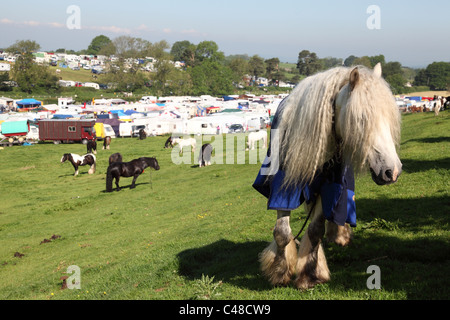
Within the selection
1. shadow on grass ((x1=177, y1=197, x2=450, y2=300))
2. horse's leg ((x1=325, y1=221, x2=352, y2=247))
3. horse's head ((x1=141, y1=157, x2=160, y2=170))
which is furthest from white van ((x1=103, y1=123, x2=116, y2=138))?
horse's leg ((x1=325, y1=221, x2=352, y2=247))

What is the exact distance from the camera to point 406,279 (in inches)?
173

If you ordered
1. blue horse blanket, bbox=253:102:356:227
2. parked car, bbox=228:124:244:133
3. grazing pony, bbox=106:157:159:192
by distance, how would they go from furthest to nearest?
parked car, bbox=228:124:244:133, grazing pony, bbox=106:157:159:192, blue horse blanket, bbox=253:102:356:227

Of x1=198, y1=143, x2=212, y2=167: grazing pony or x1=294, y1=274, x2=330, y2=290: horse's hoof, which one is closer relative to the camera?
x1=294, y1=274, x2=330, y2=290: horse's hoof

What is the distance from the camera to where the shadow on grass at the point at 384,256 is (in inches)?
171

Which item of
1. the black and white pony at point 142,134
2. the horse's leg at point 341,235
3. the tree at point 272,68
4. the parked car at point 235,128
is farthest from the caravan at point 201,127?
the tree at point 272,68

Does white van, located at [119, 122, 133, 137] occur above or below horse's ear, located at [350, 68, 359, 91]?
below

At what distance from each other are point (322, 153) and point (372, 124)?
623 millimetres

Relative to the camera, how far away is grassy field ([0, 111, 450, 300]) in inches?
186

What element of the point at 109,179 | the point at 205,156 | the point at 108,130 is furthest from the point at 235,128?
the point at 109,179

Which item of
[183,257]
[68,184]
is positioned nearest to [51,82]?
[68,184]

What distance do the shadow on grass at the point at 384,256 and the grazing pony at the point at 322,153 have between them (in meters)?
0.45

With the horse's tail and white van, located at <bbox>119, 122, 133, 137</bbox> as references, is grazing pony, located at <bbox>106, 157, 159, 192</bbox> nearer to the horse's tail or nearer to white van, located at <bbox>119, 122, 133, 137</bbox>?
the horse's tail

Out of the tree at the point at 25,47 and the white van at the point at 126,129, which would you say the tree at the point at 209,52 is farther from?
the white van at the point at 126,129
